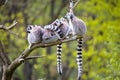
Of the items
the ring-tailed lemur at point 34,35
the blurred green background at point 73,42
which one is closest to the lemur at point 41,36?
the ring-tailed lemur at point 34,35

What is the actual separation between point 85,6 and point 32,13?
8.16 feet

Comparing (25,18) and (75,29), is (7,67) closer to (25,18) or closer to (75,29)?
(75,29)

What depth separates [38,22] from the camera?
617 inches

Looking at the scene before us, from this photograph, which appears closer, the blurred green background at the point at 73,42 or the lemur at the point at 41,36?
the lemur at the point at 41,36

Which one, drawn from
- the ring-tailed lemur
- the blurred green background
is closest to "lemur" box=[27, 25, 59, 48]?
the ring-tailed lemur

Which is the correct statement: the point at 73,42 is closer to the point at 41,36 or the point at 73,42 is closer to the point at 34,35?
the point at 41,36

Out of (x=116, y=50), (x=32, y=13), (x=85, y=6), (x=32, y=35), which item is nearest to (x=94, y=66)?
(x=85, y=6)

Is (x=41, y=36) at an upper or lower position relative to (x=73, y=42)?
upper

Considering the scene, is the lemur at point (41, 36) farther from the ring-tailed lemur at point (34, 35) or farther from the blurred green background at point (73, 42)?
the blurred green background at point (73, 42)

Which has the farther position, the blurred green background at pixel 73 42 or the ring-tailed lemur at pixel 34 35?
the blurred green background at pixel 73 42

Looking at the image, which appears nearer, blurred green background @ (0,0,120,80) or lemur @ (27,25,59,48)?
lemur @ (27,25,59,48)

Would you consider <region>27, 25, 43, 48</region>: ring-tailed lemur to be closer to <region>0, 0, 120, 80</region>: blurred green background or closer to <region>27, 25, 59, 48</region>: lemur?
<region>27, 25, 59, 48</region>: lemur

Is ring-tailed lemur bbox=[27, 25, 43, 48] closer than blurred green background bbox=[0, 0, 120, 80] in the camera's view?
Yes

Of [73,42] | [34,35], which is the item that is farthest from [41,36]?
[73,42]
